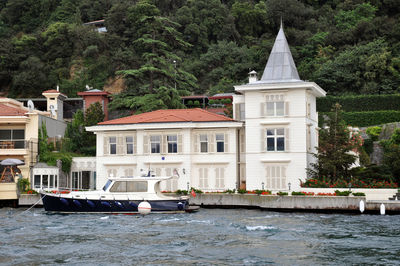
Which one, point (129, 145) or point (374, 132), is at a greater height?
point (374, 132)

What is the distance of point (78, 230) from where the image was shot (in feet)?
92.2

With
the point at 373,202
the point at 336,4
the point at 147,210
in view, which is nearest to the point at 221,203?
the point at 147,210

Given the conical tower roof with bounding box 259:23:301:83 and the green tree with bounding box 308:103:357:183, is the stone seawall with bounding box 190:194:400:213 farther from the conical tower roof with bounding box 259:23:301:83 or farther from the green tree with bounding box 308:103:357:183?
the conical tower roof with bounding box 259:23:301:83

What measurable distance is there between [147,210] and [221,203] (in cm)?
574

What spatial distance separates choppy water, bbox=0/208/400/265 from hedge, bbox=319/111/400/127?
26.2 metres

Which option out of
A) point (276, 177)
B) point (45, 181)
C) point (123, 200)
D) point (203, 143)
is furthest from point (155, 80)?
point (123, 200)

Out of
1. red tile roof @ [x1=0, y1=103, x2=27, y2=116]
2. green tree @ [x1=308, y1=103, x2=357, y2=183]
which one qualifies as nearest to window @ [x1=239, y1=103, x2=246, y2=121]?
green tree @ [x1=308, y1=103, x2=357, y2=183]

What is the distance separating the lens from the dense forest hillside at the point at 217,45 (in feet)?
224

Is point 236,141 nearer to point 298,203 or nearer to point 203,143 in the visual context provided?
point 203,143

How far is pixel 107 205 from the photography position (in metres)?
35.7

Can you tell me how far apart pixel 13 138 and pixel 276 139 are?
21.0 m

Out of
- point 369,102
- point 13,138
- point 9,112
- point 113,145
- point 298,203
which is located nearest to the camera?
point 298,203

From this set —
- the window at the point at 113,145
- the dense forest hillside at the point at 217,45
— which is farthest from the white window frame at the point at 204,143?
the dense forest hillside at the point at 217,45

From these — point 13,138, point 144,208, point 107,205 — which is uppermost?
point 13,138
